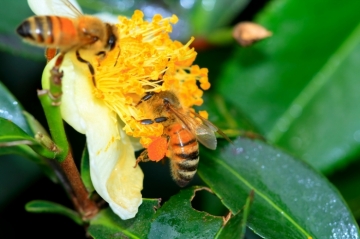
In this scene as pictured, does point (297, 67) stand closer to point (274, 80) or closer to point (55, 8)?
point (274, 80)

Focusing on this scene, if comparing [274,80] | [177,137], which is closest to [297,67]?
[274,80]

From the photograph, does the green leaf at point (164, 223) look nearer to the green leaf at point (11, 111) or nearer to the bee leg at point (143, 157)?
the bee leg at point (143, 157)

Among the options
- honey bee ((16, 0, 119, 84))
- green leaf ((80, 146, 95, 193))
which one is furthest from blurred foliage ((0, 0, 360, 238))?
honey bee ((16, 0, 119, 84))

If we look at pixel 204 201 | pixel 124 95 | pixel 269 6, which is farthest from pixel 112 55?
pixel 269 6

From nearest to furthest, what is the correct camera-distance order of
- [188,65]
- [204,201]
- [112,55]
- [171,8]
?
[112,55], [188,65], [204,201], [171,8]

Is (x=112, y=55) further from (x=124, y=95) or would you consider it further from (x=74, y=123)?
(x=74, y=123)
